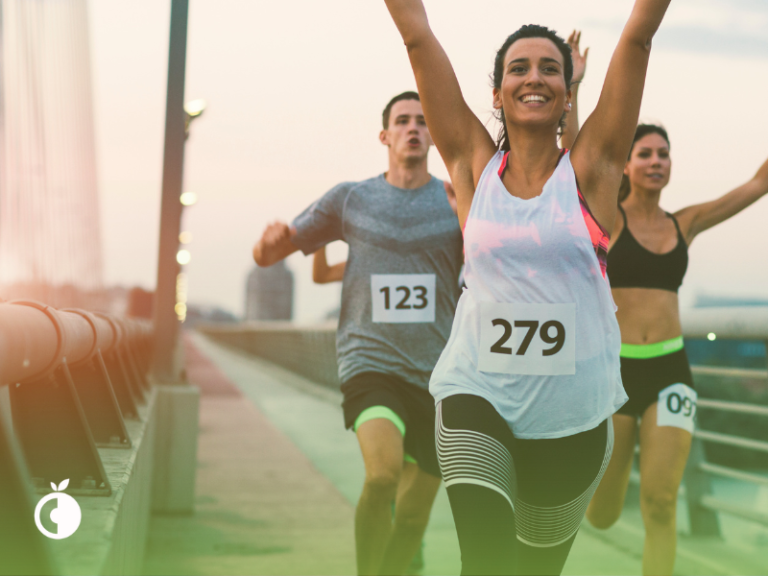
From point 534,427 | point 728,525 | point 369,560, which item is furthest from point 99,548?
point 728,525

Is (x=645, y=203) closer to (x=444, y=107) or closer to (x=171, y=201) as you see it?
(x=444, y=107)

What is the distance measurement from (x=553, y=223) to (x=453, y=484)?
0.67m

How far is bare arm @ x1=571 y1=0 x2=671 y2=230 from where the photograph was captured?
220 cm

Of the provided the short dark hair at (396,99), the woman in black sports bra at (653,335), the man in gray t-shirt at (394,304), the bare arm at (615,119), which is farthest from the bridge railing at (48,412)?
the woman in black sports bra at (653,335)

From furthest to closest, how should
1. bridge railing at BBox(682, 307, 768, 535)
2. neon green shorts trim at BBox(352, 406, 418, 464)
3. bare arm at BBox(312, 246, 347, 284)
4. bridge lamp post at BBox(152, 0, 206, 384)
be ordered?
1. bridge lamp post at BBox(152, 0, 206, 384)
2. bare arm at BBox(312, 246, 347, 284)
3. bridge railing at BBox(682, 307, 768, 535)
4. neon green shorts trim at BBox(352, 406, 418, 464)

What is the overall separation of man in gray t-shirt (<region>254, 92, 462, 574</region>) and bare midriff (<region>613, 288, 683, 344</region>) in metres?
0.73

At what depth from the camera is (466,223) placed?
A: 225 cm

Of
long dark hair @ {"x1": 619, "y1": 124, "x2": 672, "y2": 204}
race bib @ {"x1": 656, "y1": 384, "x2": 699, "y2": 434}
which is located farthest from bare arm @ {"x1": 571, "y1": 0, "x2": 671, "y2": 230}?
long dark hair @ {"x1": 619, "y1": 124, "x2": 672, "y2": 204}

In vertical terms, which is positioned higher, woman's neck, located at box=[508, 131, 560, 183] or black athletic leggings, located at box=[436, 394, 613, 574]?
woman's neck, located at box=[508, 131, 560, 183]

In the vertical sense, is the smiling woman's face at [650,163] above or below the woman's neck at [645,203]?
above

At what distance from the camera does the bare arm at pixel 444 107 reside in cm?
237

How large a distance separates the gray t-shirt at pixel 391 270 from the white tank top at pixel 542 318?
142cm

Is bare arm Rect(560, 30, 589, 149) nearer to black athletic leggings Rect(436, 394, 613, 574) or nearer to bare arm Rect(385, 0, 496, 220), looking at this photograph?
bare arm Rect(385, 0, 496, 220)

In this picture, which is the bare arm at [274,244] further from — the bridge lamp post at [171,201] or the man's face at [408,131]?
the bridge lamp post at [171,201]
